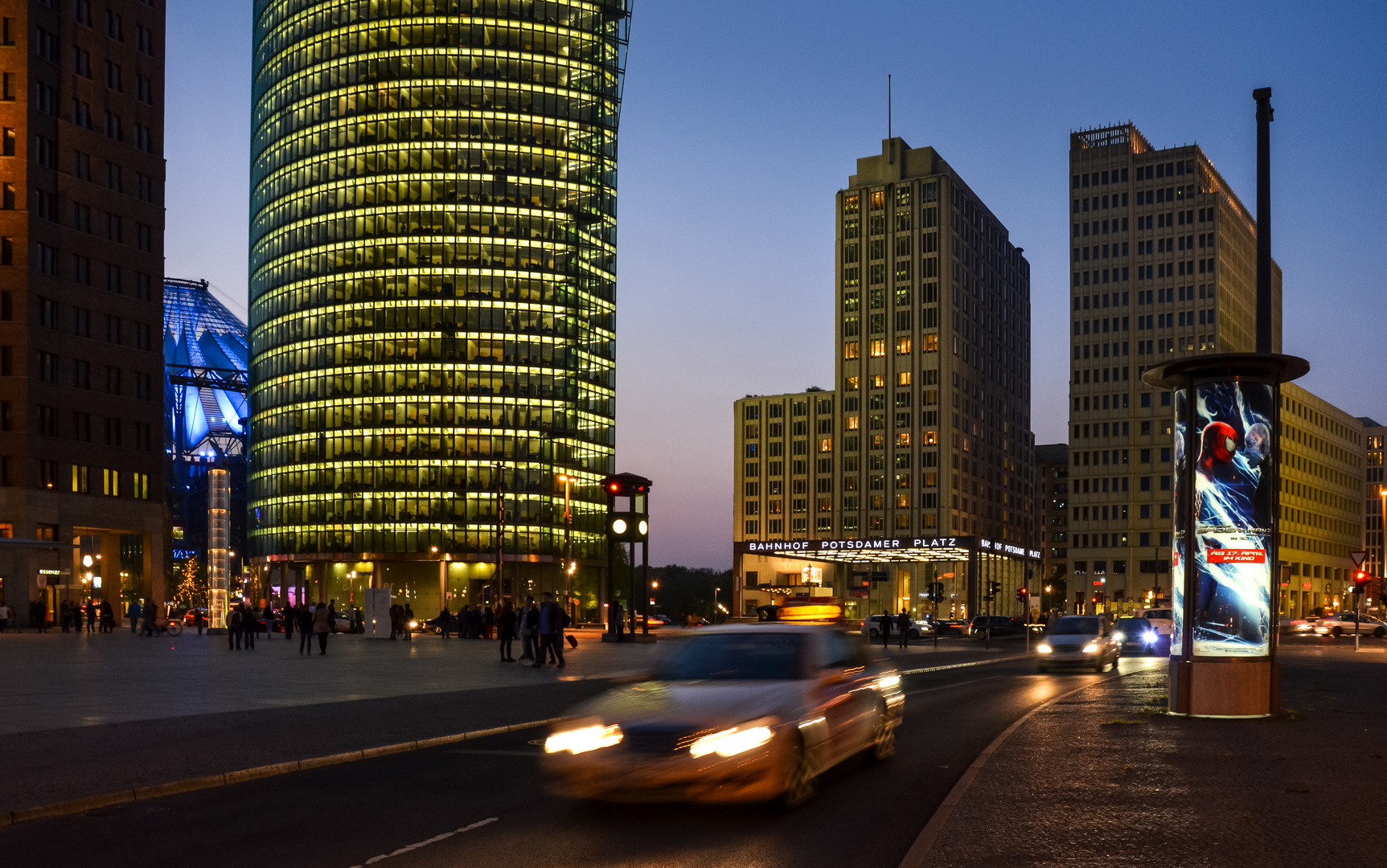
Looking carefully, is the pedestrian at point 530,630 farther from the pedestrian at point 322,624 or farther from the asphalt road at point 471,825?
the asphalt road at point 471,825

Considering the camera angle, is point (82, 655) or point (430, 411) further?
point (430, 411)

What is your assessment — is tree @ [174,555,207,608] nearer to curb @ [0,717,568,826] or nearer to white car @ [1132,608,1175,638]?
white car @ [1132,608,1175,638]

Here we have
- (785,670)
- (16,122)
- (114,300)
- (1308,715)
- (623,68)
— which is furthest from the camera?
(623,68)

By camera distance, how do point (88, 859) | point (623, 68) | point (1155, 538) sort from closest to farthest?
point (88, 859), point (623, 68), point (1155, 538)

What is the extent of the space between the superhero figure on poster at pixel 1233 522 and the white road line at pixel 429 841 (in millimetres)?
10900

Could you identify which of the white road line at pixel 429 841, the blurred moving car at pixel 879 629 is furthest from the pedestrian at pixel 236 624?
the white road line at pixel 429 841

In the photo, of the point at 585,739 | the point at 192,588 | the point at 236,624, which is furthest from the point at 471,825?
the point at 192,588

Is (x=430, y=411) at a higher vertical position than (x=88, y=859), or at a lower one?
higher

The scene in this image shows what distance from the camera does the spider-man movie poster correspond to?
687 inches

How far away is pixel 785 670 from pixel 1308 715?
33.9ft

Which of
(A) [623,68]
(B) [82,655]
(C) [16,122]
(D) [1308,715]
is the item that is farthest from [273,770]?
(A) [623,68]

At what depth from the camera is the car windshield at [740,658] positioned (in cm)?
1179

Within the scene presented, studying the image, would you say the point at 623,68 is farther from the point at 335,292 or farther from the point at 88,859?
the point at 88,859

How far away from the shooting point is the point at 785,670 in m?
11.8
